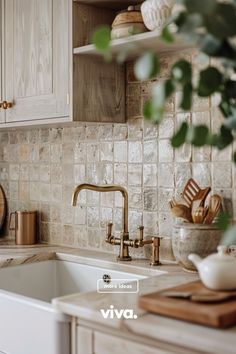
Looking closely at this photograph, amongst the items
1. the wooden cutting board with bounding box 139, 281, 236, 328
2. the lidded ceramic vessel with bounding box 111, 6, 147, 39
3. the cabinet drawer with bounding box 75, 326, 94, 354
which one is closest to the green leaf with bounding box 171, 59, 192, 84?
the wooden cutting board with bounding box 139, 281, 236, 328

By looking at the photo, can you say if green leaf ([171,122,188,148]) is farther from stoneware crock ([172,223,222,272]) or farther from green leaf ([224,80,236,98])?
stoneware crock ([172,223,222,272])

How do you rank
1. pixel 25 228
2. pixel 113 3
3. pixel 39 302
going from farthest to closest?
pixel 25 228 → pixel 113 3 → pixel 39 302

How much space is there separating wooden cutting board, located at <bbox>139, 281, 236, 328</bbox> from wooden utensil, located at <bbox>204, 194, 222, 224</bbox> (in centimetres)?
46

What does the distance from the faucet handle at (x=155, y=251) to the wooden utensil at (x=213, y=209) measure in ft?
0.81

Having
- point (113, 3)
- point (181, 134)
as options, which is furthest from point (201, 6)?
point (113, 3)

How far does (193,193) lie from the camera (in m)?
1.72

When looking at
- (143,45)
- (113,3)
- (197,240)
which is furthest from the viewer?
(113,3)

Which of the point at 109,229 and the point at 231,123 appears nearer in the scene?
the point at 231,123

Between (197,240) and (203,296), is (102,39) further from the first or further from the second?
(197,240)

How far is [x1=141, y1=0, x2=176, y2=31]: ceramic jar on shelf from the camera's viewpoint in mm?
1583

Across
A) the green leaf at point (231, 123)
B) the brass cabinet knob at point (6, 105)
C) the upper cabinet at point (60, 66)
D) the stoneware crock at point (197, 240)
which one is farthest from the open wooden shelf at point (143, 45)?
the green leaf at point (231, 123)

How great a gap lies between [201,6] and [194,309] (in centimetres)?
67

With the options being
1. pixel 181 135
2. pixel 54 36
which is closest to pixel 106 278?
pixel 54 36

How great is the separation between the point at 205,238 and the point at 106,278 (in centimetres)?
47
